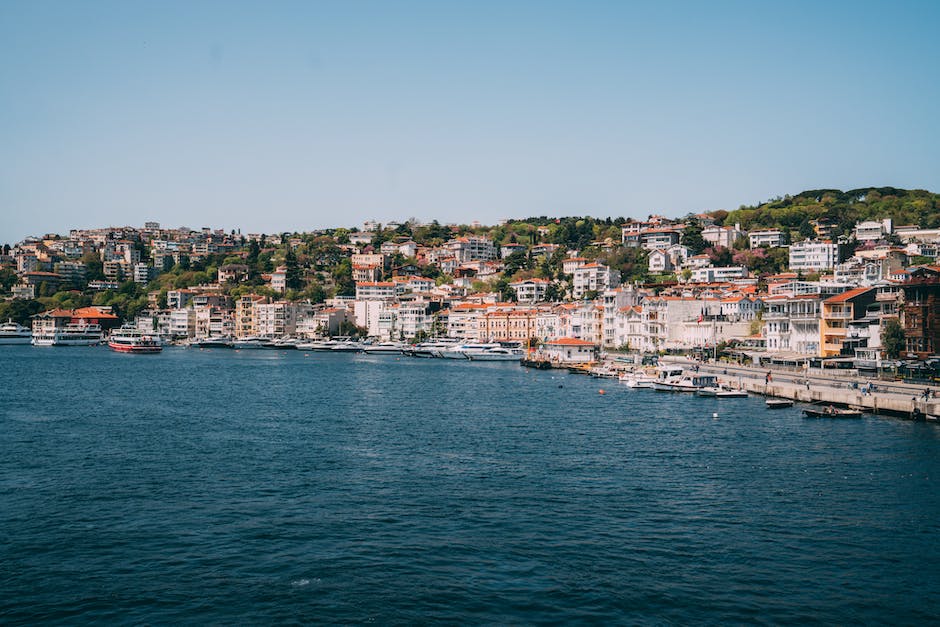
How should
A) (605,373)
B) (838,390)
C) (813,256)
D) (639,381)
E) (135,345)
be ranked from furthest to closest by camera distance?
(135,345) < (813,256) < (605,373) < (639,381) < (838,390)

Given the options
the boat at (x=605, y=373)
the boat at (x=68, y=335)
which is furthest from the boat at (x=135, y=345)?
the boat at (x=605, y=373)

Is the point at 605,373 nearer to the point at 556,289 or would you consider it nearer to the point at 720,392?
the point at 720,392

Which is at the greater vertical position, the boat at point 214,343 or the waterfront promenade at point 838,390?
the waterfront promenade at point 838,390

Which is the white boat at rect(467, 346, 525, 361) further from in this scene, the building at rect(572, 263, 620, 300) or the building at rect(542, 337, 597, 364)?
the building at rect(572, 263, 620, 300)

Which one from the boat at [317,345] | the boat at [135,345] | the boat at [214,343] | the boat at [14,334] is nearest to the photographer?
the boat at [135,345]

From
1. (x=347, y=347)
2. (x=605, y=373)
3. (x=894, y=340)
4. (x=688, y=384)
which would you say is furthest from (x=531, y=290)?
(x=894, y=340)

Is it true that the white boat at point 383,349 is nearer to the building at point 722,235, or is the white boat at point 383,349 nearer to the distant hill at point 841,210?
the building at point 722,235
